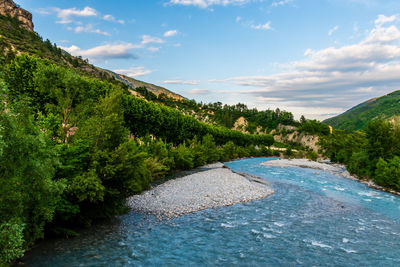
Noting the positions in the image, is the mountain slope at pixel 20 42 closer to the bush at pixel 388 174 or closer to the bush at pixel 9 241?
the bush at pixel 9 241

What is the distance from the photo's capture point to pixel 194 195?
2475 centimetres

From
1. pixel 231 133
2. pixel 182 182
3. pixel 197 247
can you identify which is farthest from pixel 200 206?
pixel 231 133

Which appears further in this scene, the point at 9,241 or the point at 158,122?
the point at 158,122

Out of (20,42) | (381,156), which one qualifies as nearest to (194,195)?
(381,156)

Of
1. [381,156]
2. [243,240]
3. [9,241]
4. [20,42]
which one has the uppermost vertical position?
[20,42]

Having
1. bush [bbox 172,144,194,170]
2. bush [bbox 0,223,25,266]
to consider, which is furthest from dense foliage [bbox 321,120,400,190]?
bush [bbox 0,223,25,266]

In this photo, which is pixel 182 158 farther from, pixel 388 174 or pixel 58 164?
pixel 58 164

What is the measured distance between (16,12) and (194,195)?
707 feet

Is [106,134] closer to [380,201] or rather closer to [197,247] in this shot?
[197,247]

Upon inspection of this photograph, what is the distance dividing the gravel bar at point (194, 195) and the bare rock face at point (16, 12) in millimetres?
191170

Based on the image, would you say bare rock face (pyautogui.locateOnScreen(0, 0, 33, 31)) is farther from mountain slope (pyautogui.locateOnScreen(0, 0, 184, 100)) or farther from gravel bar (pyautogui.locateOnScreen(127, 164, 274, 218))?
gravel bar (pyautogui.locateOnScreen(127, 164, 274, 218))

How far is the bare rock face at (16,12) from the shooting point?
16420 cm

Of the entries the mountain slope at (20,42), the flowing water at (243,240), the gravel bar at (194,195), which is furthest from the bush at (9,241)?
the mountain slope at (20,42)

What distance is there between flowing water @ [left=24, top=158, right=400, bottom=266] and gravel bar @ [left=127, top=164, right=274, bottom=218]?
1440mm
